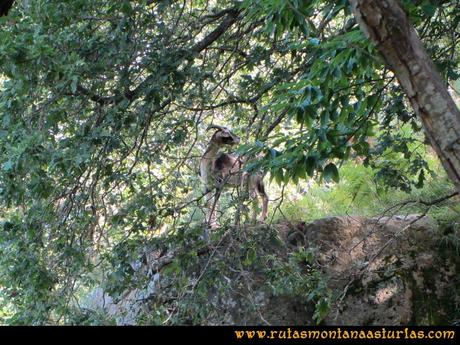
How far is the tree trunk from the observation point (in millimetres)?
1966

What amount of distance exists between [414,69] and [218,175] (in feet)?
13.8

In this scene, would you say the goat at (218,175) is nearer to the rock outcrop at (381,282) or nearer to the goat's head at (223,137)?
the goat's head at (223,137)

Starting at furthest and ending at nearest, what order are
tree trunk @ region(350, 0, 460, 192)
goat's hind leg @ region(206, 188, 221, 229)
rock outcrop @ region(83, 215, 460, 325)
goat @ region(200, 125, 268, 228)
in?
rock outcrop @ region(83, 215, 460, 325) → goat @ region(200, 125, 268, 228) → goat's hind leg @ region(206, 188, 221, 229) → tree trunk @ region(350, 0, 460, 192)

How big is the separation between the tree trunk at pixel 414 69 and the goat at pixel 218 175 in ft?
10.2

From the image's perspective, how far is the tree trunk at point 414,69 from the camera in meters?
1.97

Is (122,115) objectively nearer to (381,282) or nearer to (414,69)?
(414,69)

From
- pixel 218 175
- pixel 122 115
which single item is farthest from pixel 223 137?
pixel 122 115

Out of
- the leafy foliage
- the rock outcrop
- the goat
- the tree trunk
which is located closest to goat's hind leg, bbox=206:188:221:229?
the goat

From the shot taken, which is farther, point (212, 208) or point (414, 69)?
point (212, 208)

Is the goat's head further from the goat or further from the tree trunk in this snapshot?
the tree trunk

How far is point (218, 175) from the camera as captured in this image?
6113 millimetres

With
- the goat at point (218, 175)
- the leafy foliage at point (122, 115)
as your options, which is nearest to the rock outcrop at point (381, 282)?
the goat at point (218, 175)

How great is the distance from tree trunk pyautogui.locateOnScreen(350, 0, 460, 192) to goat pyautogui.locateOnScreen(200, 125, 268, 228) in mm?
3100

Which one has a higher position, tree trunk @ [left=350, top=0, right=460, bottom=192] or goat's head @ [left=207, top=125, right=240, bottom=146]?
goat's head @ [left=207, top=125, right=240, bottom=146]
